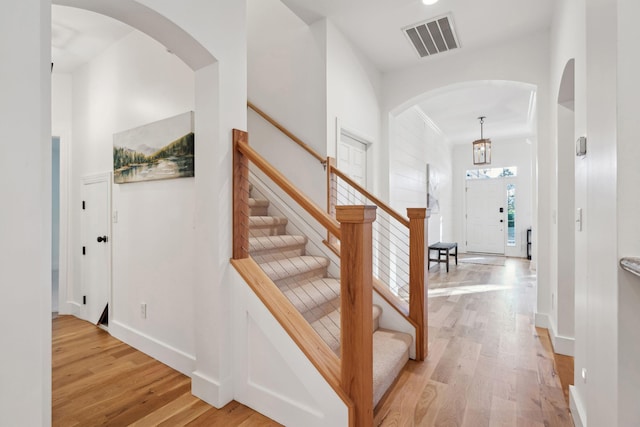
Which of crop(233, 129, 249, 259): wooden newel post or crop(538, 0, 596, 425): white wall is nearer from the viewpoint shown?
crop(538, 0, 596, 425): white wall

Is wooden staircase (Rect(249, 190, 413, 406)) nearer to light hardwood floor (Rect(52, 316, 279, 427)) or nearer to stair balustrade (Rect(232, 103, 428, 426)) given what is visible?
stair balustrade (Rect(232, 103, 428, 426))

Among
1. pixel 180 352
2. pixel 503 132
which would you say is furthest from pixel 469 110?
pixel 180 352

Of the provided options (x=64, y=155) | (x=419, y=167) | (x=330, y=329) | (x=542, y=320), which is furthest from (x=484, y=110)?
(x=64, y=155)

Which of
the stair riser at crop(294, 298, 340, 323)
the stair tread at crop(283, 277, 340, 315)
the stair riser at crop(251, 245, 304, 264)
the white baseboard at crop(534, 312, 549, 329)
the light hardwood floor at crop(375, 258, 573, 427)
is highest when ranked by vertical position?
the stair riser at crop(251, 245, 304, 264)

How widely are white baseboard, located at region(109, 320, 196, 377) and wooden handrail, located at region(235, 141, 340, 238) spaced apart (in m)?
1.51

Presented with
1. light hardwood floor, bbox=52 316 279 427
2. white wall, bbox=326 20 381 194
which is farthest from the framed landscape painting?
light hardwood floor, bbox=52 316 279 427

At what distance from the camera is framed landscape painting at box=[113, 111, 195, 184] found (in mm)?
2316

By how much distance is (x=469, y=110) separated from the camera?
5.73 m

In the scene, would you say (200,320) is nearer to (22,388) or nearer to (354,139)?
(22,388)

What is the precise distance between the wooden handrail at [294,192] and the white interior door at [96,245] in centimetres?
207

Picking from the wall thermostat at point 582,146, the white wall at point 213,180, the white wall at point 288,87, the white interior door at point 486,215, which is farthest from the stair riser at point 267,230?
the white interior door at point 486,215

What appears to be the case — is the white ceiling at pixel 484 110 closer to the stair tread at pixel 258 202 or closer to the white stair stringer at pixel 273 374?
the stair tread at pixel 258 202

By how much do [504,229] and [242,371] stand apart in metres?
8.19

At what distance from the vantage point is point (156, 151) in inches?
99.4
